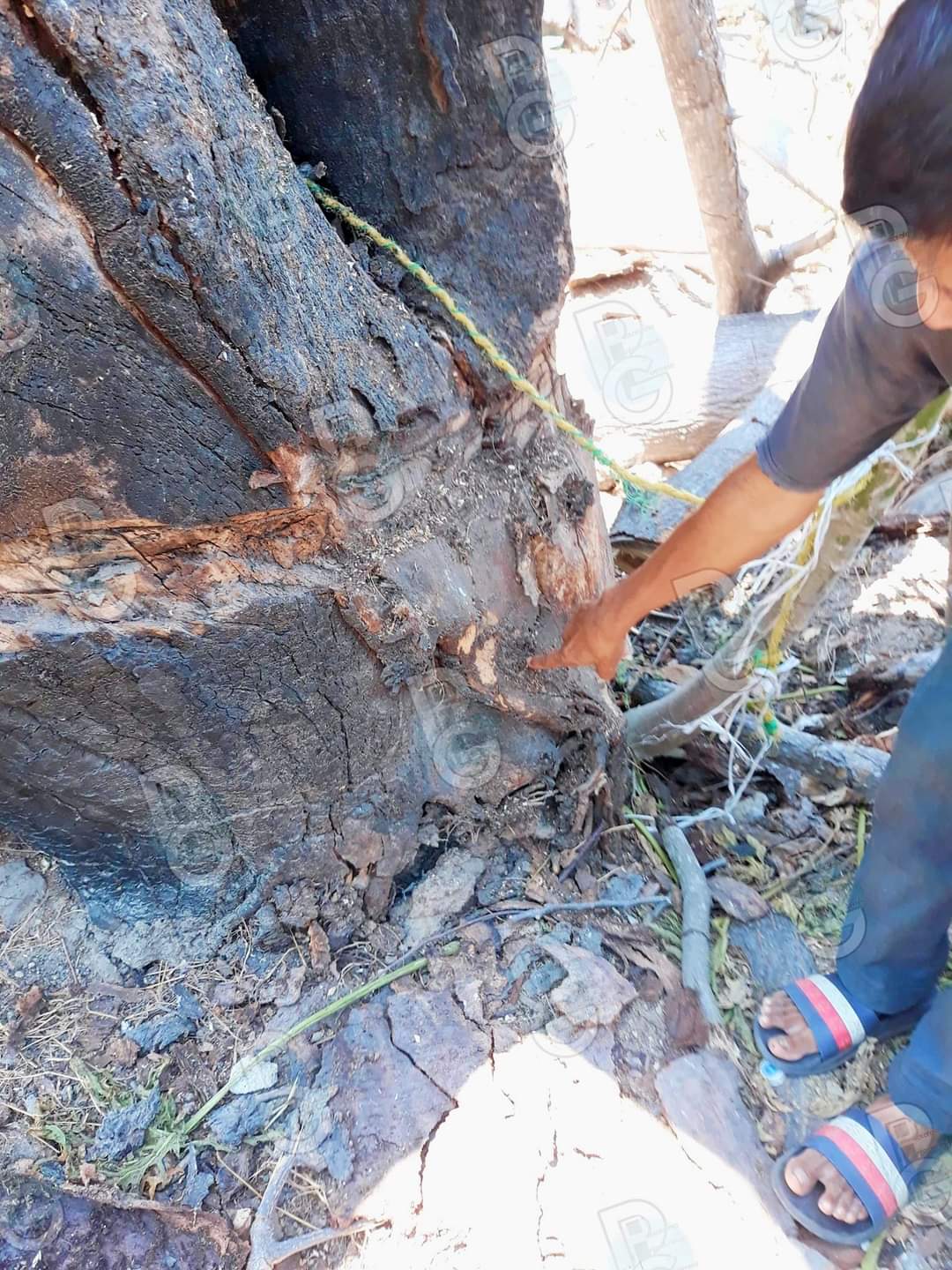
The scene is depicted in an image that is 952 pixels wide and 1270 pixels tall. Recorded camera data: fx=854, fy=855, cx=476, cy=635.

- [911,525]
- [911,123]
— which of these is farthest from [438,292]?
[911,525]

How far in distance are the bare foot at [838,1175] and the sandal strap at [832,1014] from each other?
0.11m

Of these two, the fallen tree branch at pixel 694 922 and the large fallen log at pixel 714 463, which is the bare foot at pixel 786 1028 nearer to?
the fallen tree branch at pixel 694 922

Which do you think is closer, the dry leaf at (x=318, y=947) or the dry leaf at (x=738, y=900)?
the dry leaf at (x=318, y=947)

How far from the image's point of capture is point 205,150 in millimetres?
1044

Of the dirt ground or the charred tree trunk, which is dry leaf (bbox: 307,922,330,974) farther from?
the charred tree trunk

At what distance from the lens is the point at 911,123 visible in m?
0.85

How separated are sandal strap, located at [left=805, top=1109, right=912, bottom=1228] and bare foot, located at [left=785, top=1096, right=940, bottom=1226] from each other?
0.04 ft

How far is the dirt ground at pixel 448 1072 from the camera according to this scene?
142 centimetres

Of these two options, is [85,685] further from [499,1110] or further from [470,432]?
[499,1110]

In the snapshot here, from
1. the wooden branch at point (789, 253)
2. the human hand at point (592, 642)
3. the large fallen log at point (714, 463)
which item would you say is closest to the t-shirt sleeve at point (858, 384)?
the human hand at point (592, 642)

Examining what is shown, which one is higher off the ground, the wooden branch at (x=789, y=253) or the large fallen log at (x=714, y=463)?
the wooden branch at (x=789, y=253)

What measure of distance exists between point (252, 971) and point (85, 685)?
693mm

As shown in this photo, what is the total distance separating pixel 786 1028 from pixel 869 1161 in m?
0.25

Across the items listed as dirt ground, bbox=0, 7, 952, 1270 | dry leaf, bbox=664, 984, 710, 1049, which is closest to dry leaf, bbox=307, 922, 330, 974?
dirt ground, bbox=0, 7, 952, 1270
